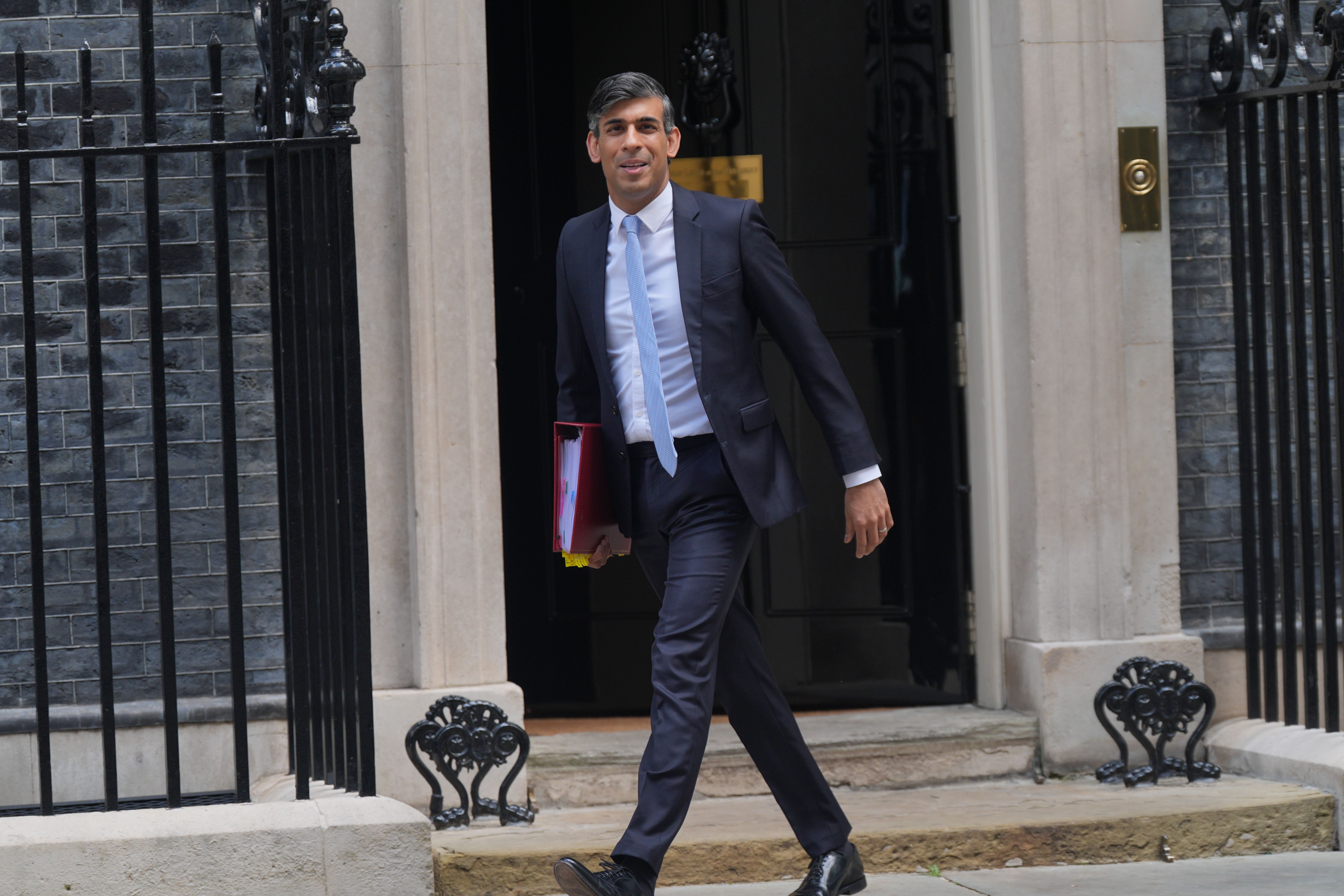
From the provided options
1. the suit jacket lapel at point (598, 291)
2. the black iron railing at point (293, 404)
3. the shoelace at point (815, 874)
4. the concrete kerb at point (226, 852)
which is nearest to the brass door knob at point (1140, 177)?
the suit jacket lapel at point (598, 291)

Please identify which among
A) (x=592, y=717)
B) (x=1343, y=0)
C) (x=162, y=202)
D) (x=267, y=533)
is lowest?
(x=592, y=717)

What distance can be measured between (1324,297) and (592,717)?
280 centimetres

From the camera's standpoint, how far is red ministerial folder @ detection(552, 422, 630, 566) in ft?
13.0

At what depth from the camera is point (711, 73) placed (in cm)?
590

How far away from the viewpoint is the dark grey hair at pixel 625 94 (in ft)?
12.8

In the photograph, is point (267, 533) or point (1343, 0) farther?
point (267, 533)

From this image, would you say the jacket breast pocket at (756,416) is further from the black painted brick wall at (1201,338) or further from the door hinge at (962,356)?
the black painted brick wall at (1201,338)

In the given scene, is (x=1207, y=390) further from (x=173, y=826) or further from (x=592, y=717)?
(x=173, y=826)

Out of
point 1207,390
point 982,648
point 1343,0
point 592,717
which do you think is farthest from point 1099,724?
point 1343,0

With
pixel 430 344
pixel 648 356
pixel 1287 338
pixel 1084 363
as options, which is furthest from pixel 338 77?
pixel 1287 338

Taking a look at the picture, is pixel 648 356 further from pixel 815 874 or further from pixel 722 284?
pixel 815 874

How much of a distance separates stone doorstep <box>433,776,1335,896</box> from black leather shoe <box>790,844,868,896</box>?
746mm

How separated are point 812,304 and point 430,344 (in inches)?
58.5

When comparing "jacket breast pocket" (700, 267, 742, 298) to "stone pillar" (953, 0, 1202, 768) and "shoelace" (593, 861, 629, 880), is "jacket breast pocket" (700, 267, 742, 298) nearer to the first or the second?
"shoelace" (593, 861, 629, 880)
